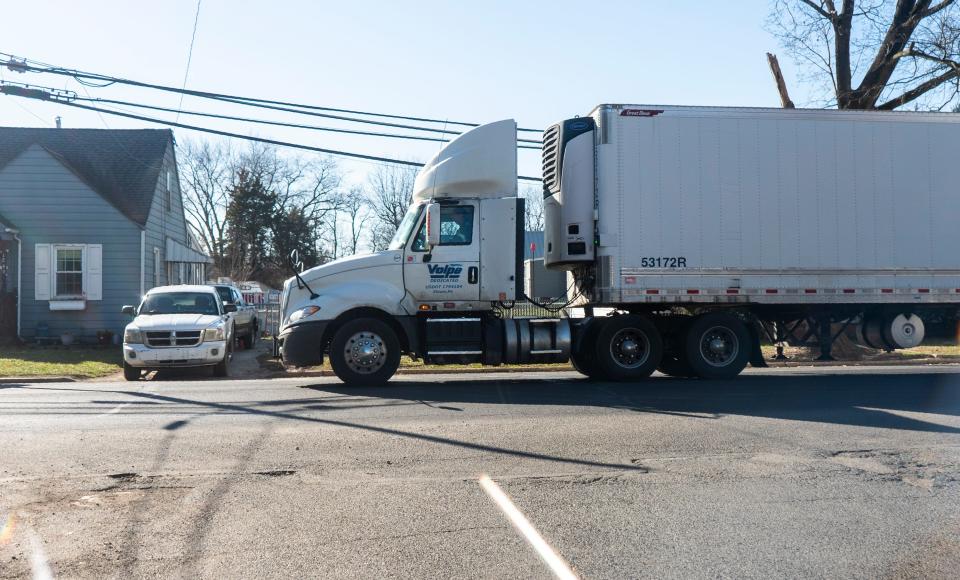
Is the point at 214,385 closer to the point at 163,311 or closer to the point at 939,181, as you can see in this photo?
the point at 163,311

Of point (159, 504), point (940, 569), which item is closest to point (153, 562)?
point (159, 504)

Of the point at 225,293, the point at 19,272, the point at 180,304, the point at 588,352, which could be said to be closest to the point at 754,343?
the point at 588,352

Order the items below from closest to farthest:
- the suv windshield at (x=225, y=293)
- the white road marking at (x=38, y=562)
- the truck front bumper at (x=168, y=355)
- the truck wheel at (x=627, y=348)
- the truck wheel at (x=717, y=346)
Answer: the white road marking at (x=38, y=562), the truck wheel at (x=627, y=348), the truck wheel at (x=717, y=346), the truck front bumper at (x=168, y=355), the suv windshield at (x=225, y=293)

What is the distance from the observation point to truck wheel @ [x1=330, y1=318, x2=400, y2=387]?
12492mm

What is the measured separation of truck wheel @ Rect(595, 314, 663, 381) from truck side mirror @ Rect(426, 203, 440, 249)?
3.08 m

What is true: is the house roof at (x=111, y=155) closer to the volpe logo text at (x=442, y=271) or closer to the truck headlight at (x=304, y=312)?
the truck headlight at (x=304, y=312)

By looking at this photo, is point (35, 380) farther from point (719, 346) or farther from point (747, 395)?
point (747, 395)

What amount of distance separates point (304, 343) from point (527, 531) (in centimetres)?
776

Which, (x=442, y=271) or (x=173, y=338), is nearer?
(x=442, y=271)

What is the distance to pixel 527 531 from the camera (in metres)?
5.32

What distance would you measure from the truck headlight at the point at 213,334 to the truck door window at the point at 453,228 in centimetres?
510

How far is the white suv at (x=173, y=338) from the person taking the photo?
1535cm

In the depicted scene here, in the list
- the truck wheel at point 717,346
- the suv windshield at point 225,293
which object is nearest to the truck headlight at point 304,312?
the truck wheel at point 717,346

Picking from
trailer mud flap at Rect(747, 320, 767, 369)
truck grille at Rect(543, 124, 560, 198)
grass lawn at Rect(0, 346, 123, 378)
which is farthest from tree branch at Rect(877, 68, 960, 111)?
grass lawn at Rect(0, 346, 123, 378)
